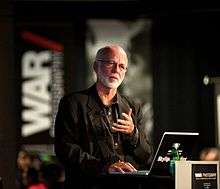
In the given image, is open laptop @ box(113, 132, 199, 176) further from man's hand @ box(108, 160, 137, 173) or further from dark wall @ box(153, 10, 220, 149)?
dark wall @ box(153, 10, 220, 149)

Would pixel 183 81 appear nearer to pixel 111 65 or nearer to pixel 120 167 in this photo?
pixel 111 65

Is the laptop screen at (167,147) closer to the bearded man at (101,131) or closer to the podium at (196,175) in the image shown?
the podium at (196,175)

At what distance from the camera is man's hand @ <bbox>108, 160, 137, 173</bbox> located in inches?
147

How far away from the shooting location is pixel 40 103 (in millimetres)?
4742

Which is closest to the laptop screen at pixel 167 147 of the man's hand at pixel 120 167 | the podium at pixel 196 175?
the podium at pixel 196 175

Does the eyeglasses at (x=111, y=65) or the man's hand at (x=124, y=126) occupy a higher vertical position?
the eyeglasses at (x=111, y=65)

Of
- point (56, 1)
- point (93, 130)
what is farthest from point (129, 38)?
point (93, 130)

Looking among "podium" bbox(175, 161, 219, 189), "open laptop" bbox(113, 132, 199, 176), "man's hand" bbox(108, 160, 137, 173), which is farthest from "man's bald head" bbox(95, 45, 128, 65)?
"podium" bbox(175, 161, 219, 189)

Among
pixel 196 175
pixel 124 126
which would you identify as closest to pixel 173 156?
pixel 196 175

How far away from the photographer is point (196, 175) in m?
3.12

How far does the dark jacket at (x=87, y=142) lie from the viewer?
391 cm

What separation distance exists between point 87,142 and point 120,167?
37 centimetres

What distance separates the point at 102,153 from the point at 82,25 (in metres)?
1.41

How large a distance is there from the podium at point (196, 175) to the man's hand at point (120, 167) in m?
0.71
